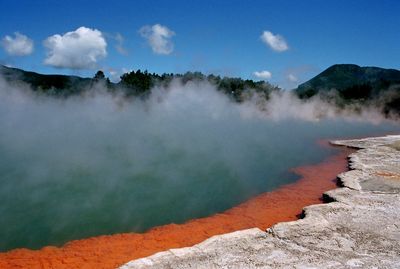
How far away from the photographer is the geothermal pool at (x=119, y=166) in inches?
190

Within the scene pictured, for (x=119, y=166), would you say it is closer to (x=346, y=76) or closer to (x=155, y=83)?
(x=155, y=83)

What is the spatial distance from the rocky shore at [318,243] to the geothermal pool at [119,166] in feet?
5.30

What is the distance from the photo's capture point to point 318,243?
10.5 feet

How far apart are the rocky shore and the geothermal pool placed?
5.30ft

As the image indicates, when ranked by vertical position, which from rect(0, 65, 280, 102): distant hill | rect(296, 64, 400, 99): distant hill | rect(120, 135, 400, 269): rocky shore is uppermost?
rect(296, 64, 400, 99): distant hill

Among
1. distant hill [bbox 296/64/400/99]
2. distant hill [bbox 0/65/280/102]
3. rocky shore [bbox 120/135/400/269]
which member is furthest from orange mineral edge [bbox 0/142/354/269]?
distant hill [bbox 296/64/400/99]

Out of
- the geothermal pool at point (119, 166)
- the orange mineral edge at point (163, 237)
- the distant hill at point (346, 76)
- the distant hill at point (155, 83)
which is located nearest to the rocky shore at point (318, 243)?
the orange mineral edge at point (163, 237)

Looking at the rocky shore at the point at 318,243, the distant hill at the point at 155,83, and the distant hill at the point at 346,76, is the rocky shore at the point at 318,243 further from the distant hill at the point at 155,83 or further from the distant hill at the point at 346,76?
the distant hill at the point at 346,76

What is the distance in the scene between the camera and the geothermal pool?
4.82 m

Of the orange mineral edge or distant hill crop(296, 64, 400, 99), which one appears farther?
distant hill crop(296, 64, 400, 99)

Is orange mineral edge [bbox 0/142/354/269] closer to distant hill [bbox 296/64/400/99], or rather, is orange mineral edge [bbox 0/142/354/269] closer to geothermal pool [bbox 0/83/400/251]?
geothermal pool [bbox 0/83/400/251]

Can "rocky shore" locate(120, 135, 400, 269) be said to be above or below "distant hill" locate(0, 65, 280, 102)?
below

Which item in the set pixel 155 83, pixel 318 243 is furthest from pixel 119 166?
pixel 155 83

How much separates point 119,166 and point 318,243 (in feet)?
15.2
